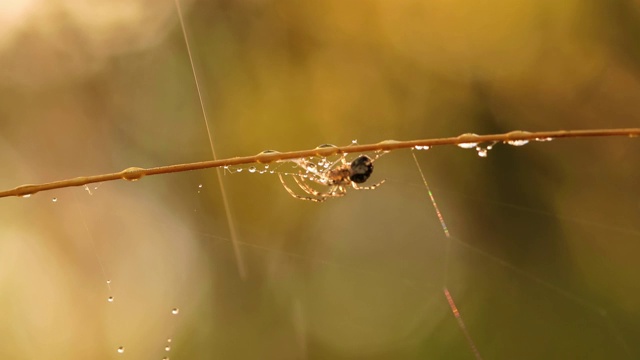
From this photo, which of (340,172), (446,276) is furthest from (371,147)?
(446,276)

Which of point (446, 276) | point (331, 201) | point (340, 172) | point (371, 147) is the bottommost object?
point (371, 147)

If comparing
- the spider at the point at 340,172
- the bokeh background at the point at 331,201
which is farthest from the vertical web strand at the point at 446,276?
the spider at the point at 340,172

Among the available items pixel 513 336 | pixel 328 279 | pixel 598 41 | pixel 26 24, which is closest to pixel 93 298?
pixel 328 279

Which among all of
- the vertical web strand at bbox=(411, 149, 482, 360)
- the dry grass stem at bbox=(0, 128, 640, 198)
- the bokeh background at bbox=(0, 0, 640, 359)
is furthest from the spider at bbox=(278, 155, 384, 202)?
the vertical web strand at bbox=(411, 149, 482, 360)

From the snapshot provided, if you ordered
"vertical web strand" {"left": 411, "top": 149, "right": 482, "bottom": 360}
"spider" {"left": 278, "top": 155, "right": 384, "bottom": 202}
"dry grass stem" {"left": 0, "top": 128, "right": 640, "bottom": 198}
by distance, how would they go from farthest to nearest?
1. "vertical web strand" {"left": 411, "top": 149, "right": 482, "bottom": 360}
2. "spider" {"left": 278, "top": 155, "right": 384, "bottom": 202}
3. "dry grass stem" {"left": 0, "top": 128, "right": 640, "bottom": 198}

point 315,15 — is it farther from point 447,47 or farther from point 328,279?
point 328,279

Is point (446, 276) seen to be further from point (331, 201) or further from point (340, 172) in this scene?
point (340, 172)

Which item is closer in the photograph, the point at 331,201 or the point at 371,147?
the point at 371,147

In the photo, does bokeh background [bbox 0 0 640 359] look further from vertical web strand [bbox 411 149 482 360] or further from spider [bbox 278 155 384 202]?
spider [bbox 278 155 384 202]
